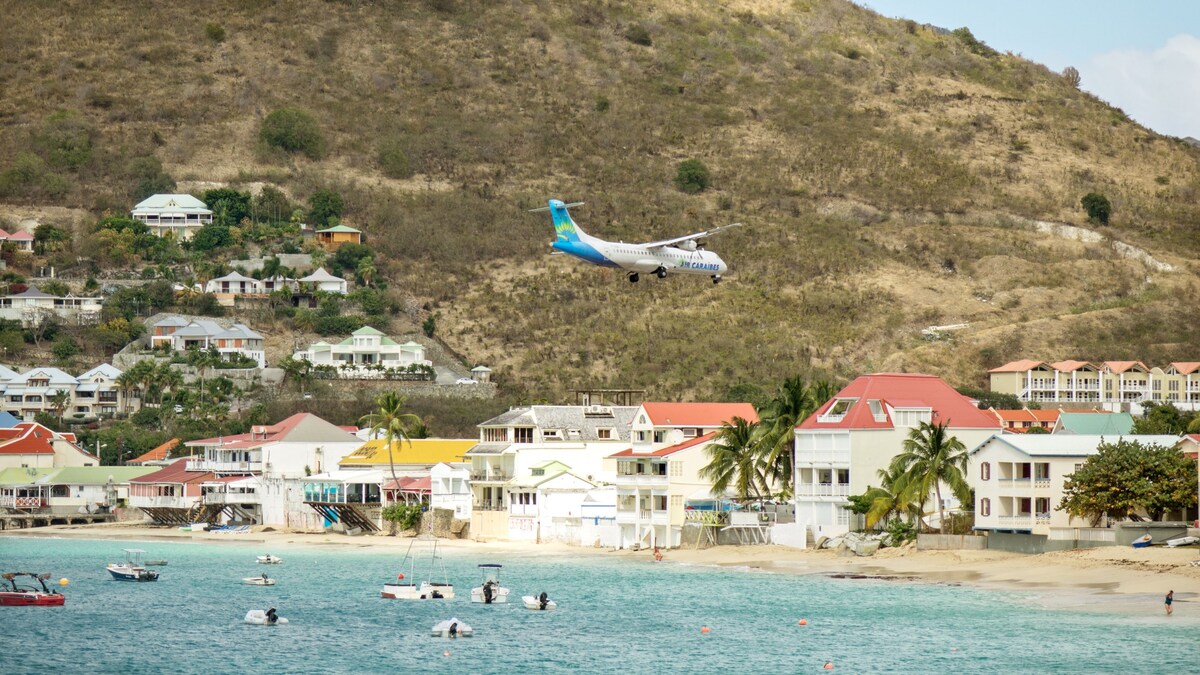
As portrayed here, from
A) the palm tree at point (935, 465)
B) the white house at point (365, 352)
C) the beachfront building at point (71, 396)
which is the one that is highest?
the white house at point (365, 352)

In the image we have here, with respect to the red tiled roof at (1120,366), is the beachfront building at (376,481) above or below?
below

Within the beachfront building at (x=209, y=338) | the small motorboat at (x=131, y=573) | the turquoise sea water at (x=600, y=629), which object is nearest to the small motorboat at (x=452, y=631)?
the turquoise sea water at (x=600, y=629)

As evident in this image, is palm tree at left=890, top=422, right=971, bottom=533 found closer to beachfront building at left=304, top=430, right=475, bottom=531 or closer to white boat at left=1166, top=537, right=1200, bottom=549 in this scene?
white boat at left=1166, top=537, right=1200, bottom=549

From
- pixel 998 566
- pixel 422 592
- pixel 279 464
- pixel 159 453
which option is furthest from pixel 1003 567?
pixel 159 453

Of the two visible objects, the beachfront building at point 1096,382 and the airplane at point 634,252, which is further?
the beachfront building at point 1096,382

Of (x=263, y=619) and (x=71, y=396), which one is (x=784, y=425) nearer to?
(x=263, y=619)

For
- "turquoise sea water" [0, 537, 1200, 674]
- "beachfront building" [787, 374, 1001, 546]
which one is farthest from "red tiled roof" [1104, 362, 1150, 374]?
"turquoise sea water" [0, 537, 1200, 674]

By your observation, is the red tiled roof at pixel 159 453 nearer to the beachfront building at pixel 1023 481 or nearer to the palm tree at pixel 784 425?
the palm tree at pixel 784 425
